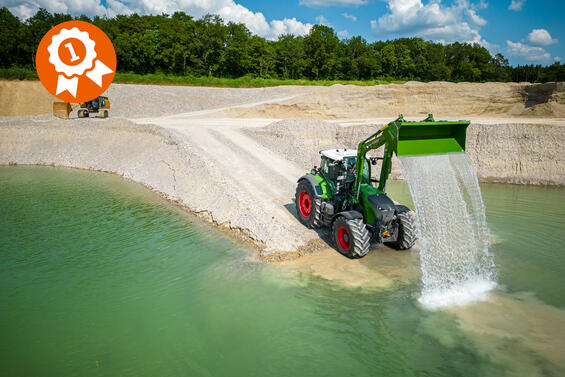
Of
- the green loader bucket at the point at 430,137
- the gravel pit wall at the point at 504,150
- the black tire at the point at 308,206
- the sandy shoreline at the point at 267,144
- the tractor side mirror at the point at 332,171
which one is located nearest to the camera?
the green loader bucket at the point at 430,137

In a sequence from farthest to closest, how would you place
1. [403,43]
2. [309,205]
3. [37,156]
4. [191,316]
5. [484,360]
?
[403,43] → [37,156] → [309,205] → [191,316] → [484,360]

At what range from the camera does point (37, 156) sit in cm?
2438

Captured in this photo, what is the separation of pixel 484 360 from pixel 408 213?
15.1ft

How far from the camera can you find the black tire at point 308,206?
11.2m

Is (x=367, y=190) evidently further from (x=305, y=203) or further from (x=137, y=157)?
(x=137, y=157)

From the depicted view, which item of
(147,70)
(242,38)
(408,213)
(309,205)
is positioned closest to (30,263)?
(309,205)

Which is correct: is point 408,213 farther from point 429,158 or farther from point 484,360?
point 484,360

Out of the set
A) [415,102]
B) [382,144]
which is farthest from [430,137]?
[415,102]

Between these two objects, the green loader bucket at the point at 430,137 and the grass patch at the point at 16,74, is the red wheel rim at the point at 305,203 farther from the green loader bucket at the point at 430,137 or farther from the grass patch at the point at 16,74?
the grass patch at the point at 16,74

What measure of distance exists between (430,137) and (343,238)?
11.5 ft

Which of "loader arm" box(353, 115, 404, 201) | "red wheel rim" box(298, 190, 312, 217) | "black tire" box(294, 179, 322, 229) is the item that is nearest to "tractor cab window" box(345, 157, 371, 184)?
"loader arm" box(353, 115, 404, 201)

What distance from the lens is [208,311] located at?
7914mm

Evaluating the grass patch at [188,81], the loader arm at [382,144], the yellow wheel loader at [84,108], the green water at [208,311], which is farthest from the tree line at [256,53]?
the loader arm at [382,144]

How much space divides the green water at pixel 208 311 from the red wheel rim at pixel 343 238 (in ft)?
4.86
